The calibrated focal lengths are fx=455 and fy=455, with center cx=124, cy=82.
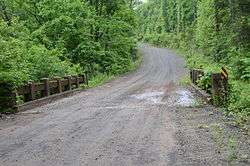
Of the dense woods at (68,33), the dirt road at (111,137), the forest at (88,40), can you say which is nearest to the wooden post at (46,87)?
the forest at (88,40)

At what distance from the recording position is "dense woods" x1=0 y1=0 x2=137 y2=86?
24.9 meters

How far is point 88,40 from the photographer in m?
35.5

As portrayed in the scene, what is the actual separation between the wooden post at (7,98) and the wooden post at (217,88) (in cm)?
669

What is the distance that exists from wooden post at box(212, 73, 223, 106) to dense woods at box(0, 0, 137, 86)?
9945 mm

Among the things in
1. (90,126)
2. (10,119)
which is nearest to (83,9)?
(10,119)

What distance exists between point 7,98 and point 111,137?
6707mm

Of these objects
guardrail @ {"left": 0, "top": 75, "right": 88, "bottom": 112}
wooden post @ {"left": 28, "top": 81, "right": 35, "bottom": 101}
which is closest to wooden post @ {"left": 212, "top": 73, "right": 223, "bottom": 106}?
guardrail @ {"left": 0, "top": 75, "right": 88, "bottom": 112}

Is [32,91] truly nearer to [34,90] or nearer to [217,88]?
[34,90]

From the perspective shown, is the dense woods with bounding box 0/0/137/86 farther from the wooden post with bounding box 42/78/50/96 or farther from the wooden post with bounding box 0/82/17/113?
the wooden post with bounding box 0/82/17/113

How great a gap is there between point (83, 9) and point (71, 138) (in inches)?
1030

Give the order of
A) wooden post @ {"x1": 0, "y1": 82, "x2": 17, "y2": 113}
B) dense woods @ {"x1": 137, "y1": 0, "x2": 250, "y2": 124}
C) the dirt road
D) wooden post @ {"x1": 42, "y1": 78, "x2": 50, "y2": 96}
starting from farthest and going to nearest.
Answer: wooden post @ {"x1": 42, "y1": 78, "x2": 50, "y2": 96}, dense woods @ {"x1": 137, "y1": 0, "x2": 250, "y2": 124}, wooden post @ {"x1": 0, "y1": 82, "x2": 17, "y2": 113}, the dirt road

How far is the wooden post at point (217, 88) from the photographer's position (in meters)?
15.0

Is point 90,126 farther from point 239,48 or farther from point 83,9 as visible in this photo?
point 83,9

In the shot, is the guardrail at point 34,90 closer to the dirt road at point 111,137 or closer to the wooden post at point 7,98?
the wooden post at point 7,98
